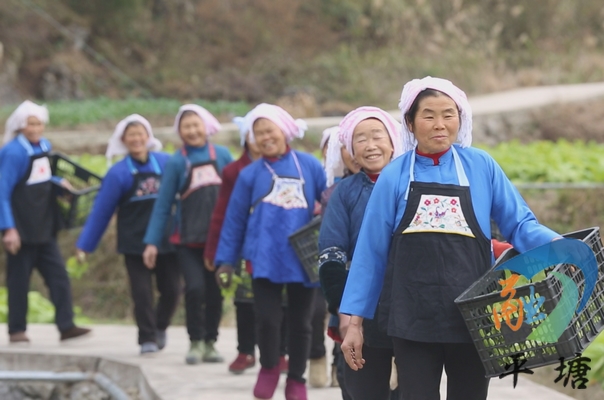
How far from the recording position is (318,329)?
25.8ft

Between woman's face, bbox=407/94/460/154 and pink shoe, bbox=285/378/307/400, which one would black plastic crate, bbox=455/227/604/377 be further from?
pink shoe, bbox=285/378/307/400

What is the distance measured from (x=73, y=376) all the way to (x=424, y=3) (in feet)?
72.6

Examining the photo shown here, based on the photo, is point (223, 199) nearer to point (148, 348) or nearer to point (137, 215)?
point (137, 215)

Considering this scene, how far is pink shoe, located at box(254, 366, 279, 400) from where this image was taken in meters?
6.91

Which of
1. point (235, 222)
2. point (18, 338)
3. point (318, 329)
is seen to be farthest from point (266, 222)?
point (18, 338)

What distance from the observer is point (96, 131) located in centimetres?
1988

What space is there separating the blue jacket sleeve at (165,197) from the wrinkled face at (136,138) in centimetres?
48

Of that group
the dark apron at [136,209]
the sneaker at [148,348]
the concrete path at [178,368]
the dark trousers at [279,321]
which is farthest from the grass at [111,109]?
the dark trousers at [279,321]

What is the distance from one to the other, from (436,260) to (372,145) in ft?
3.62

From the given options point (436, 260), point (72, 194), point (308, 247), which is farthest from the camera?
point (72, 194)

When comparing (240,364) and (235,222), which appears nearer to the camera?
(235,222)

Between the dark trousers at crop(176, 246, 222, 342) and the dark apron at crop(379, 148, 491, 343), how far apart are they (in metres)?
4.15

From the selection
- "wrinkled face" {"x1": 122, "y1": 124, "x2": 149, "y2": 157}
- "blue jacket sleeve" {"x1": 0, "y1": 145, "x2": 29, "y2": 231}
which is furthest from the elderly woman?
"blue jacket sleeve" {"x1": 0, "y1": 145, "x2": 29, "y2": 231}

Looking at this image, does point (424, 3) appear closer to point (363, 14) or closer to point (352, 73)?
point (363, 14)
